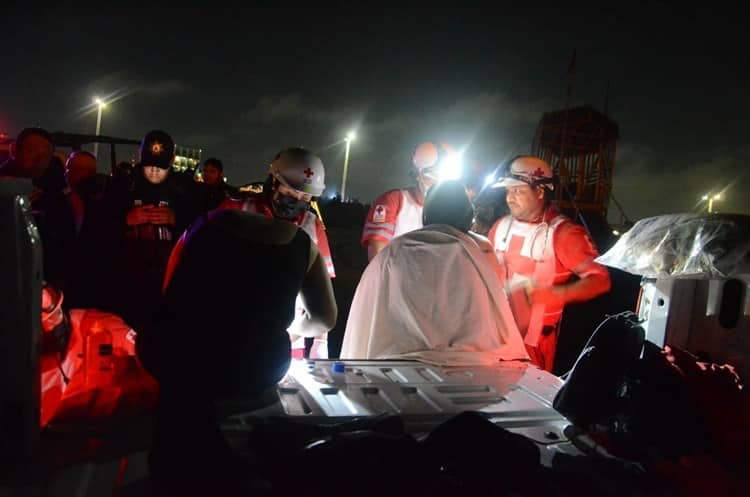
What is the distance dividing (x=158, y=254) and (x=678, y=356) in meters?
3.88

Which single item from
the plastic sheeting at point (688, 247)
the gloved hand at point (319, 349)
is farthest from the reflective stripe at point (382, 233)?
the plastic sheeting at point (688, 247)

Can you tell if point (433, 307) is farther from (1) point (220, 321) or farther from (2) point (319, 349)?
(1) point (220, 321)

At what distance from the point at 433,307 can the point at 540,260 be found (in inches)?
68.1

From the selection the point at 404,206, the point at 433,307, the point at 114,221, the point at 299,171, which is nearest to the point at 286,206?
the point at 299,171

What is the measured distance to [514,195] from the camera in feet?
16.9

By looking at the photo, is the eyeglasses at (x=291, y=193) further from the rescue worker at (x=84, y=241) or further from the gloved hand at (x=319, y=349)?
the rescue worker at (x=84, y=241)

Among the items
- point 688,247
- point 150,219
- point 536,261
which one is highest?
point 688,247

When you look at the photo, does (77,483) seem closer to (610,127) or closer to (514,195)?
(514,195)

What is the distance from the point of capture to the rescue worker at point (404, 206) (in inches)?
219

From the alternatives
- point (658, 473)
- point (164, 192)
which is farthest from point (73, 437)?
point (164, 192)

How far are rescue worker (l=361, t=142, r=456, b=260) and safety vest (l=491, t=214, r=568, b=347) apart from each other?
3.70 ft

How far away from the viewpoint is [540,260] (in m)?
4.82

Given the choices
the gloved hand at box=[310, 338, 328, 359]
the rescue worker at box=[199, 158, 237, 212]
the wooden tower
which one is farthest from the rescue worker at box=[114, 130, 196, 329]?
the wooden tower

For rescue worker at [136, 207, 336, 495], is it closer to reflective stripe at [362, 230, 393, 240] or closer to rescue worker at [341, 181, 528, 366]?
rescue worker at [341, 181, 528, 366]
